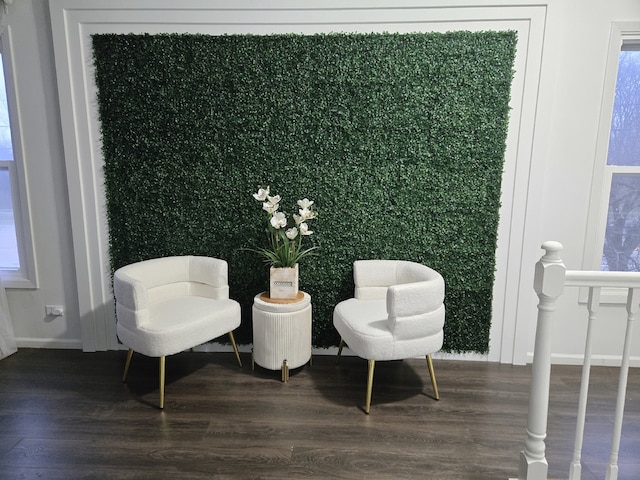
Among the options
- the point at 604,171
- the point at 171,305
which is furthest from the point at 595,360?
the point at 171,305

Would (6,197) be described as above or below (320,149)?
below

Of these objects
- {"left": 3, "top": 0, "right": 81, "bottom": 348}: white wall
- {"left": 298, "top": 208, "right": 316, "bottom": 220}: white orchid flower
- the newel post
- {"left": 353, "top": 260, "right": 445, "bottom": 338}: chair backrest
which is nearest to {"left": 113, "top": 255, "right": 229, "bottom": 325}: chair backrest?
{"left": 298, "top": 208, "right": 316, "bottom": 220}: white orchid flower

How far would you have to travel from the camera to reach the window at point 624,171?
287 cm

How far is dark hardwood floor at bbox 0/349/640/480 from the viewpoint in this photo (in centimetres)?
202

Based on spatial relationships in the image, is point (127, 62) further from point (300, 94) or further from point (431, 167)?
point (431, 167)

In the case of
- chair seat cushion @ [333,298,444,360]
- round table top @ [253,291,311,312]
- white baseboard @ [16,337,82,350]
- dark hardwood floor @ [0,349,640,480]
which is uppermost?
round table top @ [253,291,311,312]

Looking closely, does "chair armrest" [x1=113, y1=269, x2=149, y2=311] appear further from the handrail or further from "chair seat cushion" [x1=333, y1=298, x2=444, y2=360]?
the handrail

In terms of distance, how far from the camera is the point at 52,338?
129 inches

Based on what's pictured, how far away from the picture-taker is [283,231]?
290cm

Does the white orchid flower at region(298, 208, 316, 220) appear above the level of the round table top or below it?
above

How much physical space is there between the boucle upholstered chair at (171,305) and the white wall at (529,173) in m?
0.75

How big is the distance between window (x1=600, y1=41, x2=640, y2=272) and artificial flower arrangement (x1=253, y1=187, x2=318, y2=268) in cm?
212

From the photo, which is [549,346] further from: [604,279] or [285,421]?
[285,421]

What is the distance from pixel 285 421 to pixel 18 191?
2632 millimetres
